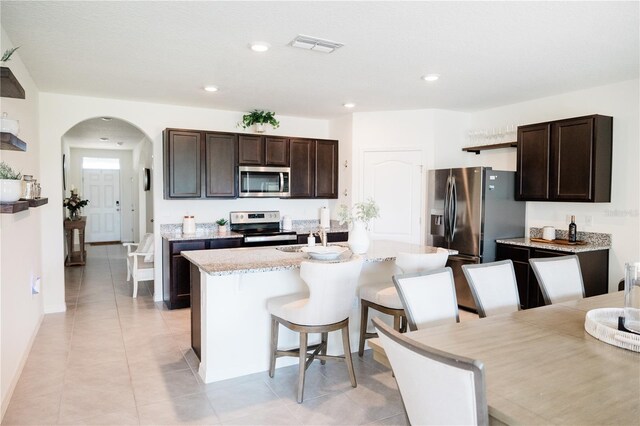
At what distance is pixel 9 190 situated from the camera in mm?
2242

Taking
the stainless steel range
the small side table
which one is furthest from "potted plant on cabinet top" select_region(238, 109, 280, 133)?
the small side table

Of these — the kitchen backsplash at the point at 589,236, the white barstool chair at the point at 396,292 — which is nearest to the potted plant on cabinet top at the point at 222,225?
the white barstool chair at the point at 396,292

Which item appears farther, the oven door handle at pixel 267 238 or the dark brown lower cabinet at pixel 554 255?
the oven door handle at pixel 267 238

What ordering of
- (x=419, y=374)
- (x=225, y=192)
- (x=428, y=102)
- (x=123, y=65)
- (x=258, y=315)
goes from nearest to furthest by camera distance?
(x=419, y=374) → (x=258, y=315) → (x=123, y=65) → (x=428, y=102) → (x=225, y=192)

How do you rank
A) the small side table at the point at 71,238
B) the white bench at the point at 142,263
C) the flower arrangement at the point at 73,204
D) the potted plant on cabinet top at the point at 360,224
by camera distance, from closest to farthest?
the potted plant on cabinet top at the point at 360,224 → the white bench at the point at 142,263 → the small side table at the point at 71,238 → the flower arrangement at the point at 73,204

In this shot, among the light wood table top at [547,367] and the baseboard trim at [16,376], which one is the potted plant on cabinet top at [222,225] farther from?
the light wood table top at [547,367]

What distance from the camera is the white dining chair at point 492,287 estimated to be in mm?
2498

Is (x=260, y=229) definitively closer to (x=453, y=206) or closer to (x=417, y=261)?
(x=453, y=206)

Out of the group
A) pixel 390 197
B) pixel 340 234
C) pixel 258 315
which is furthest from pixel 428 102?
pixel 258 315

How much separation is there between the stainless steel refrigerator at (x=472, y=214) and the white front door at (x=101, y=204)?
8.72 meters

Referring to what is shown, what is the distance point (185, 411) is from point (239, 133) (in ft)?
11.7

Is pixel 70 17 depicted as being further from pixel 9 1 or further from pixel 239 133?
pixel 239 133

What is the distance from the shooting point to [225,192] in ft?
17.4

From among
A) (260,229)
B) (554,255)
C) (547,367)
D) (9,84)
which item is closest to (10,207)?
(9,84)
